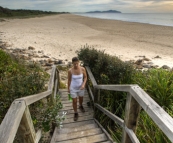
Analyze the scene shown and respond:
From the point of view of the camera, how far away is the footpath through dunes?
10.8 ft

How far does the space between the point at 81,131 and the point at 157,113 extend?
8.18 feet

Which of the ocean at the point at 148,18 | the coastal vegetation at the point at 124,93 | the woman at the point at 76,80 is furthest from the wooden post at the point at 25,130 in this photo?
the ocean at the point at 148,18

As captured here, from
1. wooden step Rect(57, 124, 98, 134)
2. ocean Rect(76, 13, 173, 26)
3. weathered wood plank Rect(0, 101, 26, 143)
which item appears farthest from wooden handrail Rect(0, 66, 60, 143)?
ocean Rect(76, 13, 173, 26)

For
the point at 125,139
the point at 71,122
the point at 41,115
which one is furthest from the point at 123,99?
the point at 41,115

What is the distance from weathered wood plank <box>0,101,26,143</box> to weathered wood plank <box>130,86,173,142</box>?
131cm

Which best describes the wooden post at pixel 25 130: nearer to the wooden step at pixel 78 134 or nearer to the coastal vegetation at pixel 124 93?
the wooden step at pixel 78 134

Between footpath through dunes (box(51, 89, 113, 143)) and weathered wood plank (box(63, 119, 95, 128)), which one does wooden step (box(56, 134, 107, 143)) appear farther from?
weathered wood plank (box(63, 119, 95, 128))

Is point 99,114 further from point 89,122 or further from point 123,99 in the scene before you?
point 123,99

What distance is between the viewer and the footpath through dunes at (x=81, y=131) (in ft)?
10.8

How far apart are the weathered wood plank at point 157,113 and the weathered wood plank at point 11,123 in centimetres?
Result: 131

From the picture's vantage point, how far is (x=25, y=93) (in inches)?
131

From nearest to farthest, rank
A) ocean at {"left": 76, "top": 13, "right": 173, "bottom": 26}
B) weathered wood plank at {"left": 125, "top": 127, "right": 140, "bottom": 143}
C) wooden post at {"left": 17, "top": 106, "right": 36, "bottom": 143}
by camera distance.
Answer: wooden post at {"left": 17, "top": 106, "right": 36, "bottom": 143}, weathered wood plank at {"left": 125, "top": 127, "right": 140, "bottom": 143}, ocean at {"left": 76, "top": 13, "right": 173, "bottom": 26}

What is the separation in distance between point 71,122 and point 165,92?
2.49m

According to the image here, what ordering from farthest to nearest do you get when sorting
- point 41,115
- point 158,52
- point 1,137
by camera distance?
point 158,52 < point 41,115 < point 1,137
